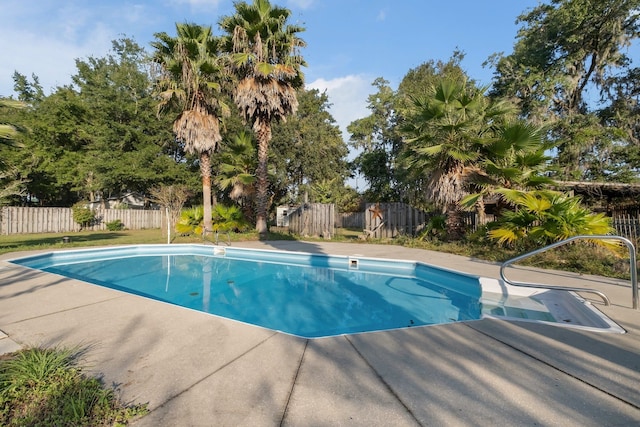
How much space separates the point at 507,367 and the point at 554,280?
4.43 m

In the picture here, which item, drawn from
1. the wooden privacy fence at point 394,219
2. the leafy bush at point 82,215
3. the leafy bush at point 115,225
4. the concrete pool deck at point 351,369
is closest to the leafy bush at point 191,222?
the wooden privacy fence at point 394,219

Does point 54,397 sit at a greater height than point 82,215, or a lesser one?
lesser

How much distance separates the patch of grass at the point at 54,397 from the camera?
1.79 meters

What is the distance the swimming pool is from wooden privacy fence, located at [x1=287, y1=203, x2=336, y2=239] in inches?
204

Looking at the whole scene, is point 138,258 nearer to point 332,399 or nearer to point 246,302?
point 246,302

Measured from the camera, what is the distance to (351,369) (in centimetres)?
251

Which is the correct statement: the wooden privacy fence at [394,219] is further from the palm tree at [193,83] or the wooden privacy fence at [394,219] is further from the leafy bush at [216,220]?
the palm tree at [193,83]

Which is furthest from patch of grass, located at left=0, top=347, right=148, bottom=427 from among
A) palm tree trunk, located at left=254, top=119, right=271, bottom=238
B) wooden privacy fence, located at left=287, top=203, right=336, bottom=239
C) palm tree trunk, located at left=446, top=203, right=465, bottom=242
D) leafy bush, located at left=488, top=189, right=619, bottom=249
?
wooden privacy fence, located at left=287, top=203, right=336, bottom=239

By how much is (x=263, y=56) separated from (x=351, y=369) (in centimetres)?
1366

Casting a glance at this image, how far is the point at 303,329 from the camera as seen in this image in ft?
14.3

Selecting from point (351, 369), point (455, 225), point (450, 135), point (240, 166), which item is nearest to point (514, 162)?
point (450, 135)

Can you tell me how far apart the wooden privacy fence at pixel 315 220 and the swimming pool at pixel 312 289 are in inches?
204

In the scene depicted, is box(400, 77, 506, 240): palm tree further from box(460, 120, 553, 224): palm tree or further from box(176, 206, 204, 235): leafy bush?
box(176, 206, 204, 235): leafy bush

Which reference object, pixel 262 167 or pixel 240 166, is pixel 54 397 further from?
pixel 240 166
